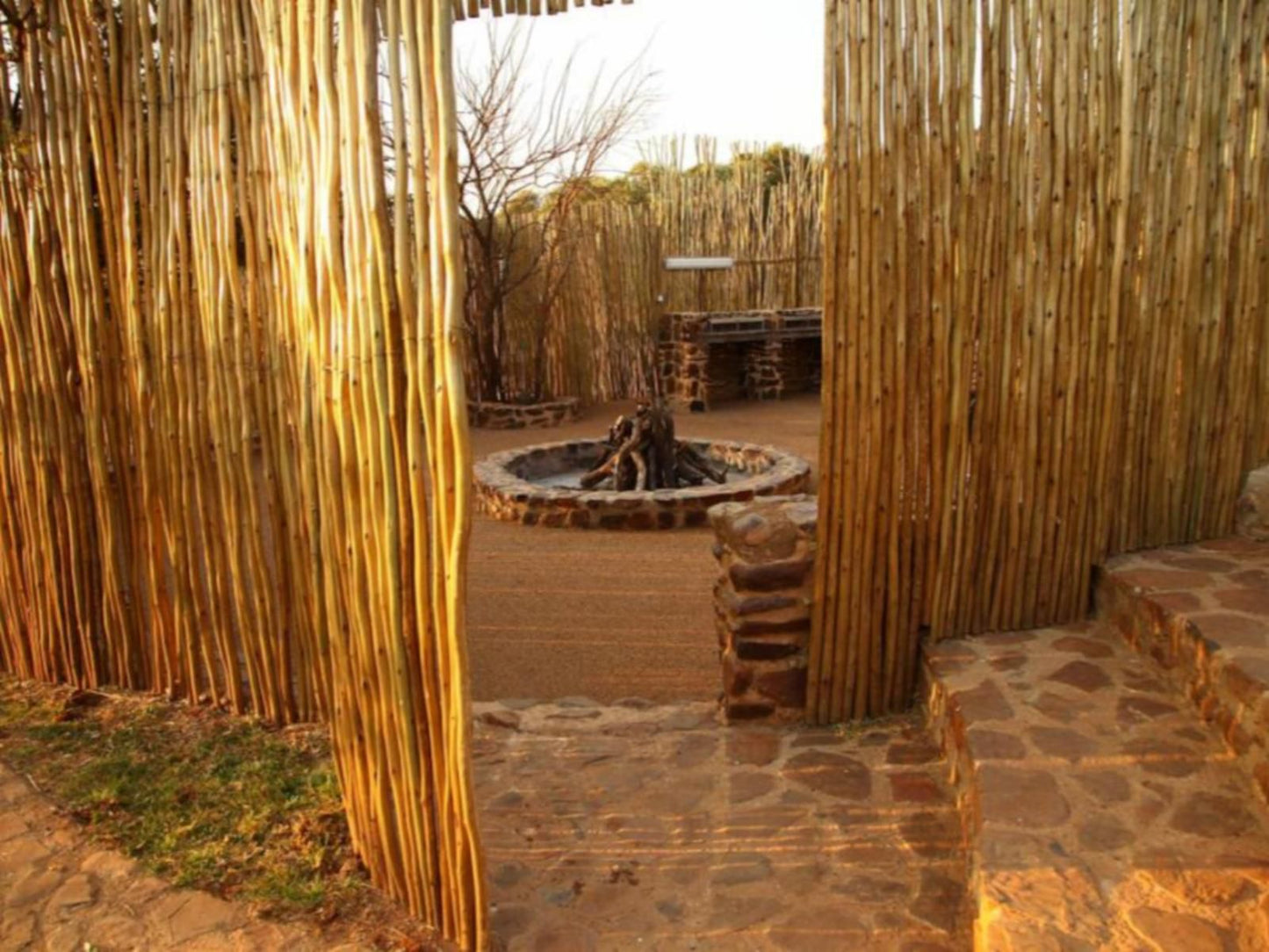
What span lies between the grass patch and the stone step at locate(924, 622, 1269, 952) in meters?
1.40

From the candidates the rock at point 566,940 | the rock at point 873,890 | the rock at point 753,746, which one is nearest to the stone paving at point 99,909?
the rock at point 566,940

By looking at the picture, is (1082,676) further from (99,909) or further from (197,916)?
(99,909)

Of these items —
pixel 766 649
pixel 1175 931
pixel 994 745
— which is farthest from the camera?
pixel 766 649

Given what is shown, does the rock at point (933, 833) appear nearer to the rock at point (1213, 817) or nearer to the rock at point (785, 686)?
the rock at point (1213, 817)

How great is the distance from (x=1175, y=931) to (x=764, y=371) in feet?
Answer: 36.1

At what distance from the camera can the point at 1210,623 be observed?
2830 millimetres

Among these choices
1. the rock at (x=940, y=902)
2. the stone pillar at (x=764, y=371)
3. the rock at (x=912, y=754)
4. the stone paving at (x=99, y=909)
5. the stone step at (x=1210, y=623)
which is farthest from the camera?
the stone pillar at (x=764, y=371)

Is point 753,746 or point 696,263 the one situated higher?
point 696,263

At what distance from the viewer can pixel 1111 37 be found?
3131 millimetres

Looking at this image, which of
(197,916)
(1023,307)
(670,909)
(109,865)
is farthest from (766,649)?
(109,865)

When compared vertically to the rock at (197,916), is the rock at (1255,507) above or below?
above

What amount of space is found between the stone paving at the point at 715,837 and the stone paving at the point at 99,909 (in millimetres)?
589

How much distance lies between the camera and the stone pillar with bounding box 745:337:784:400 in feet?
41.4

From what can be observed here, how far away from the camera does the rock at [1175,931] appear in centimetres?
197
